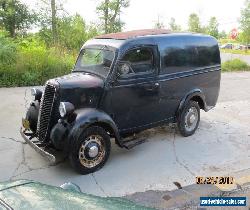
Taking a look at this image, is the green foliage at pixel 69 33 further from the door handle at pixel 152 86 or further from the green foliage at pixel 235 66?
the door handle at pixel 152 86

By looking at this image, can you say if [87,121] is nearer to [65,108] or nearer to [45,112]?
[65,108]

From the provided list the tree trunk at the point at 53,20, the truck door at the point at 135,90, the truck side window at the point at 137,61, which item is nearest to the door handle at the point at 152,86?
the truck door at the point at 135,90

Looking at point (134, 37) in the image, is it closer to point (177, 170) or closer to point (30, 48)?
point (177, 170)

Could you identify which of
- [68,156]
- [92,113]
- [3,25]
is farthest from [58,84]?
[3,25]

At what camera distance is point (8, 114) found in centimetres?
905

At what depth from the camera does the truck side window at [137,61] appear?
21.2 feet

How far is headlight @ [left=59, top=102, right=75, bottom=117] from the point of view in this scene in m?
5.73

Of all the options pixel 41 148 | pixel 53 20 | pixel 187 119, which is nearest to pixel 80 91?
pixel 41 148

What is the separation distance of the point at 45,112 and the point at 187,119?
3140 mm

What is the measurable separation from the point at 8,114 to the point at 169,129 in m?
4.03

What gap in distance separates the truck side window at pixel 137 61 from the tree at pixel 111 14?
48.8 ft

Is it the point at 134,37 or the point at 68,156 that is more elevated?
the point at 134,37

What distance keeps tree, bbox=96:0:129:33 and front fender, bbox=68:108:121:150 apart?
15837 millimetres

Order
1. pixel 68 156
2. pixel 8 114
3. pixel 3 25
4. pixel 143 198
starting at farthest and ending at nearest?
pixel 3 25
pixel 8 114
pixel 68 156
pixel 143 198
